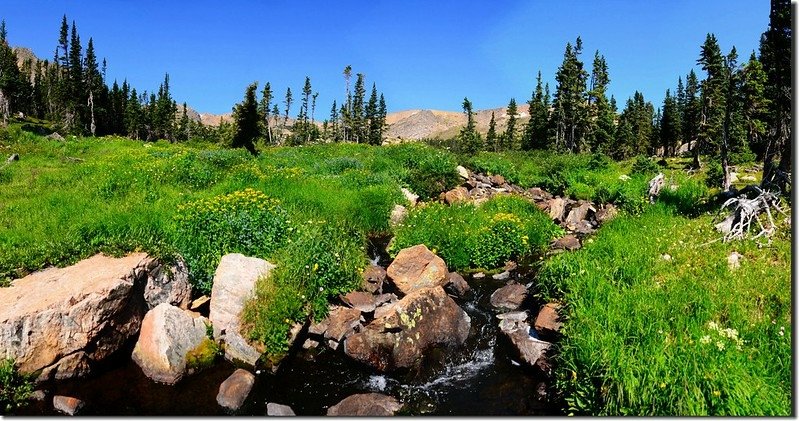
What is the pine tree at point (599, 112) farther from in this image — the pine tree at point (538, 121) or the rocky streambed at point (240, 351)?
the rocky streambed at point (240, 351)

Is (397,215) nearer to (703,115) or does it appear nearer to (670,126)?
(703,115)

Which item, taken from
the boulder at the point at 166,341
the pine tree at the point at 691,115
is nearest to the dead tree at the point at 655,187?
the boulder at the point at 166,341

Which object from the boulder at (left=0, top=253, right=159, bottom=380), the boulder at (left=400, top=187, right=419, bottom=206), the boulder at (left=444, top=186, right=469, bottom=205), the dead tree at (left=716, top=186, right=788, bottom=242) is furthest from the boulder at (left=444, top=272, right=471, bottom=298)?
the boulder at (left=444, top=186, right=469, bottom=205)

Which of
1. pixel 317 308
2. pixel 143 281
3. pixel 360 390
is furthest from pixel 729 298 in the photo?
pixel 143 281

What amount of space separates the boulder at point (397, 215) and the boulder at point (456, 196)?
3.10 m

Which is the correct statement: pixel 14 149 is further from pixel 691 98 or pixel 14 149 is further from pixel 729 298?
pixel 691 98

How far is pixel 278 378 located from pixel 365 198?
32.9 ft

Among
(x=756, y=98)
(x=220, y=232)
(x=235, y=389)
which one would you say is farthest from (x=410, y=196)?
(x=756, y=98)

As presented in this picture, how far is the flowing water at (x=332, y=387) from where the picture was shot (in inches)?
285

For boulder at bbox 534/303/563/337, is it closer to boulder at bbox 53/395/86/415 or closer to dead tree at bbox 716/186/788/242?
dead tree at bbox 716/186/788/242

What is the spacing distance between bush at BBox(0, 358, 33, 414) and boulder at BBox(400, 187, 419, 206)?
14.1 meters

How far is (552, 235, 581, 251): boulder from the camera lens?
15080 millimetres

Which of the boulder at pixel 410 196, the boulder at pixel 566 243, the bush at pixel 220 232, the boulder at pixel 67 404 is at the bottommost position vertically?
the boulder at pixel 67 404

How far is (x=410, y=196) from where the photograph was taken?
20344 millimetres
